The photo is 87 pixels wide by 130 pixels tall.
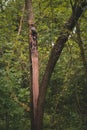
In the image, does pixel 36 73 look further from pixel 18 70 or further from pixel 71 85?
pixel 71 85

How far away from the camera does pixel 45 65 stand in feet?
28.7

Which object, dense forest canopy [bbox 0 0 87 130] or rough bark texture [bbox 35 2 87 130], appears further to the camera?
dense forest canopy [bbox 0 0 87 130]

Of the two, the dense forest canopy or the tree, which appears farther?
the dense forest canopy

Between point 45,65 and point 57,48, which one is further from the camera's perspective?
point 45,65

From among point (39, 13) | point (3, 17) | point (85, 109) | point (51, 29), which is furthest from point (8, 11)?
point (85, 109)

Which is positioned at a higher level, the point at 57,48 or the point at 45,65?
the point at 57,48

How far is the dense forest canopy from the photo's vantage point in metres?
7.61

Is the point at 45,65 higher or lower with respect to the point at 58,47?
lower

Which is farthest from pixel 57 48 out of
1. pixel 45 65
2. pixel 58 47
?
pixel 45 65

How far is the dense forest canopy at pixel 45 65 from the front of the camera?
7613 mm

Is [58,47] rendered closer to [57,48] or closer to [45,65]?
[57,48]

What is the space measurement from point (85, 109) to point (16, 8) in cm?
387

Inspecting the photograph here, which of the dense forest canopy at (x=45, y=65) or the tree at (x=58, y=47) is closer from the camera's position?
the tree at (x=58, y=47)

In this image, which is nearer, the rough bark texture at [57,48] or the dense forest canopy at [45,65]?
the rough bark texture at [57,48]
